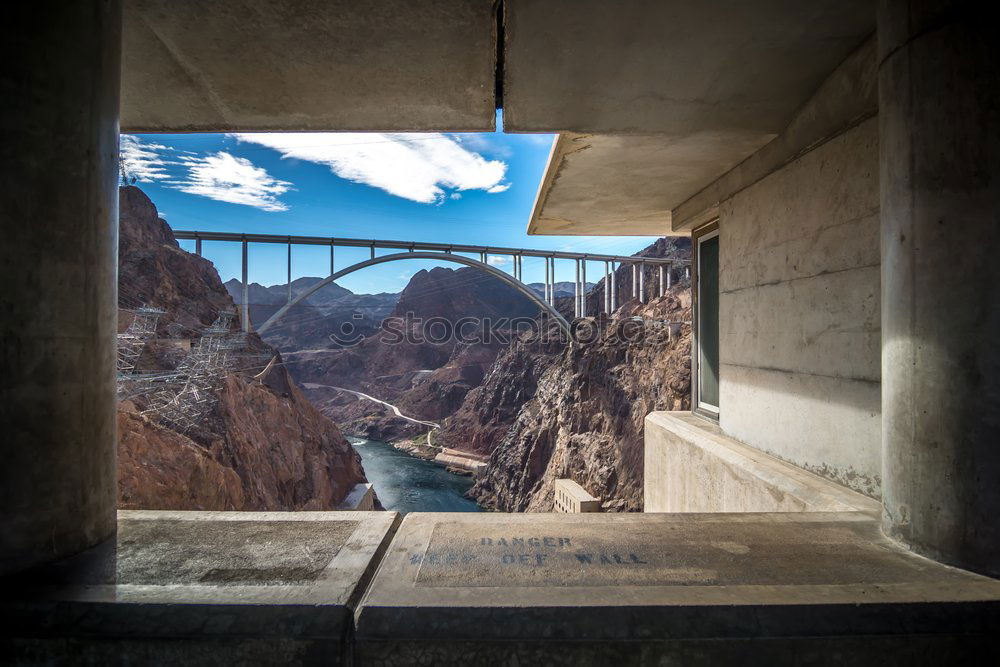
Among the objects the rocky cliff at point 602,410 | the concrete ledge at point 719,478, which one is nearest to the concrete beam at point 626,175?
the concrete ledge at point 719,478

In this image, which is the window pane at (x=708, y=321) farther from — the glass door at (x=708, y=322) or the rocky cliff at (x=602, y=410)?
the rocky cliff at (x=602, y=410)

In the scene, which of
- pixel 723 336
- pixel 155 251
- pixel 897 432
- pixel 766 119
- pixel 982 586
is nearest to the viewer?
pixel 982 586

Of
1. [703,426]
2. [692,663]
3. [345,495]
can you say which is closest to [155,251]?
[345,495]

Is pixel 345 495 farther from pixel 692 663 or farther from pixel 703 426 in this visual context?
pixel 692 663
